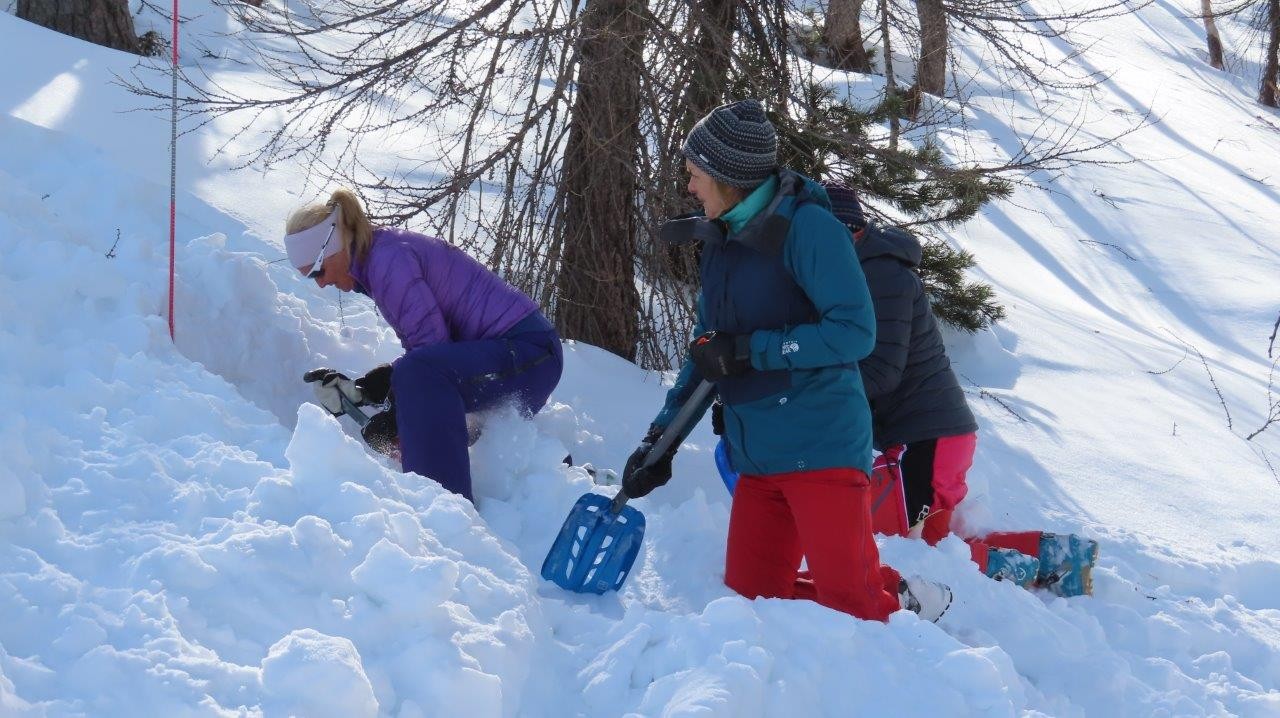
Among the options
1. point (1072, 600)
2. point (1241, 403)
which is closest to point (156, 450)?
point (1072, 600)

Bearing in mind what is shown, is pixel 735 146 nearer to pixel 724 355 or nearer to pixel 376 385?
pixel 724 355

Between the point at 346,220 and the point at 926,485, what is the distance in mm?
2215

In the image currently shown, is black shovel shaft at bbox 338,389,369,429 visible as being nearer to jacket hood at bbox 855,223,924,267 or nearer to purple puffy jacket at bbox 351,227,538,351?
purple puffy jacket at bbox 351,227,538,351

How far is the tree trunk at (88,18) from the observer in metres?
8.09

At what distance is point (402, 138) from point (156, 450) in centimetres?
652

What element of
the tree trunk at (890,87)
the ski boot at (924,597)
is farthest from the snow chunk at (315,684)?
the tree trunk at (890,87)

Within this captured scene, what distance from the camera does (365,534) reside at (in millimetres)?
2744

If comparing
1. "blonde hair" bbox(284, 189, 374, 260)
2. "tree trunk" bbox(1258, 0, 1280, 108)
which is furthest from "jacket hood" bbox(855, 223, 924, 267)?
"tree trunk" bbox(1258, 0, 1280, 108)

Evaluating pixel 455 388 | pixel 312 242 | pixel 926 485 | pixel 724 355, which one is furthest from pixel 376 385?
pixel 926 485

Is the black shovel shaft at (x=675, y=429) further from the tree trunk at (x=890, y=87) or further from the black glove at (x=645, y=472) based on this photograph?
the tree trunk at (x=890, y=87)

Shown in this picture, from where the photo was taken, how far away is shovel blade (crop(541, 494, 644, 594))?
327 centimetres

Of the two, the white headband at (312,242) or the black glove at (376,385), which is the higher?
the white headband at (312,242)

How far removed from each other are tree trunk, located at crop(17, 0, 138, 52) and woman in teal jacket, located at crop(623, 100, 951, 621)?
687 centimetres

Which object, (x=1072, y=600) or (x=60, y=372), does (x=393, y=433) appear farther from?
(x=1072, y=600)
